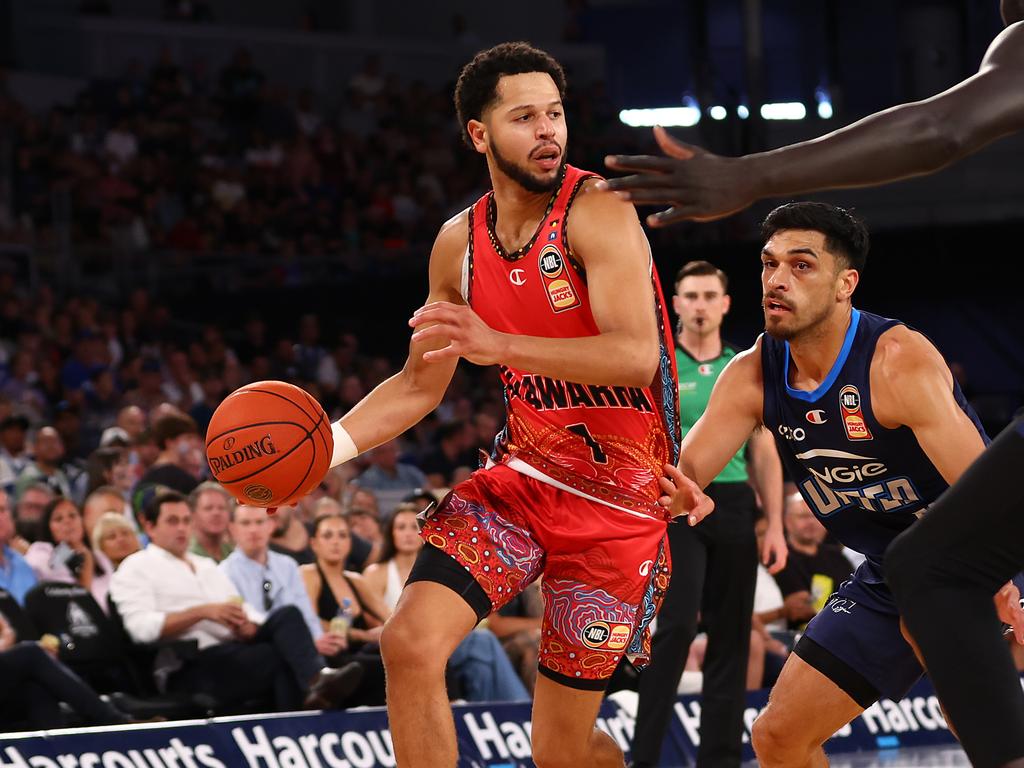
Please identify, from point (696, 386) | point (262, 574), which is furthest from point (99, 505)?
point (696, 386)

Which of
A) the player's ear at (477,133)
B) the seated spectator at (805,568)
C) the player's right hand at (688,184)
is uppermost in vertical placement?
the player's ear at (477,133)

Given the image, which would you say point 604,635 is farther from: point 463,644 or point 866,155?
point 463,644

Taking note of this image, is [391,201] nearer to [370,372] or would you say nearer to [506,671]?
[370,372]

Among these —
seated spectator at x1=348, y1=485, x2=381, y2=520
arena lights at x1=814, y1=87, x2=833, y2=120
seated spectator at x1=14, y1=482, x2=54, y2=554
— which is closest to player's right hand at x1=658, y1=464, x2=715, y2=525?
seated spectator at x1=14, y1=482, x2=54, y2=554

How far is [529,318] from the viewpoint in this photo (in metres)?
4.45

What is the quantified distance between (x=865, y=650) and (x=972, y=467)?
1837 millimetres

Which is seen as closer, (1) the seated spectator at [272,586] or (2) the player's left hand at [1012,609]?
(2) the player's left hand at [1012,609]

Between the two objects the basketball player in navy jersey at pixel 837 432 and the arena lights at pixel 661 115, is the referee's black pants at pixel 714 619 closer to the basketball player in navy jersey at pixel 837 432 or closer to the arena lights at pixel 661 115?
the basketball player in navy jersey at pixel 837 432

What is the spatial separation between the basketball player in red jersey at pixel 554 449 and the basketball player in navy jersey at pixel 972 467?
142 cm

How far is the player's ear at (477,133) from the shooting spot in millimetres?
4492

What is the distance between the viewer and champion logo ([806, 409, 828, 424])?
4504mm

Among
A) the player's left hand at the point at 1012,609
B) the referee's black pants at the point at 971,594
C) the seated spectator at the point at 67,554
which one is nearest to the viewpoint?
the referee's black pants at the point at 971,594

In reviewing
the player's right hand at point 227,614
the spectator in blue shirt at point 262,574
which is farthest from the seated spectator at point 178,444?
the player's right hand at point 227,614

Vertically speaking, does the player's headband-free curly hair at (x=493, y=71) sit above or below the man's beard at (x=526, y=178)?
above
